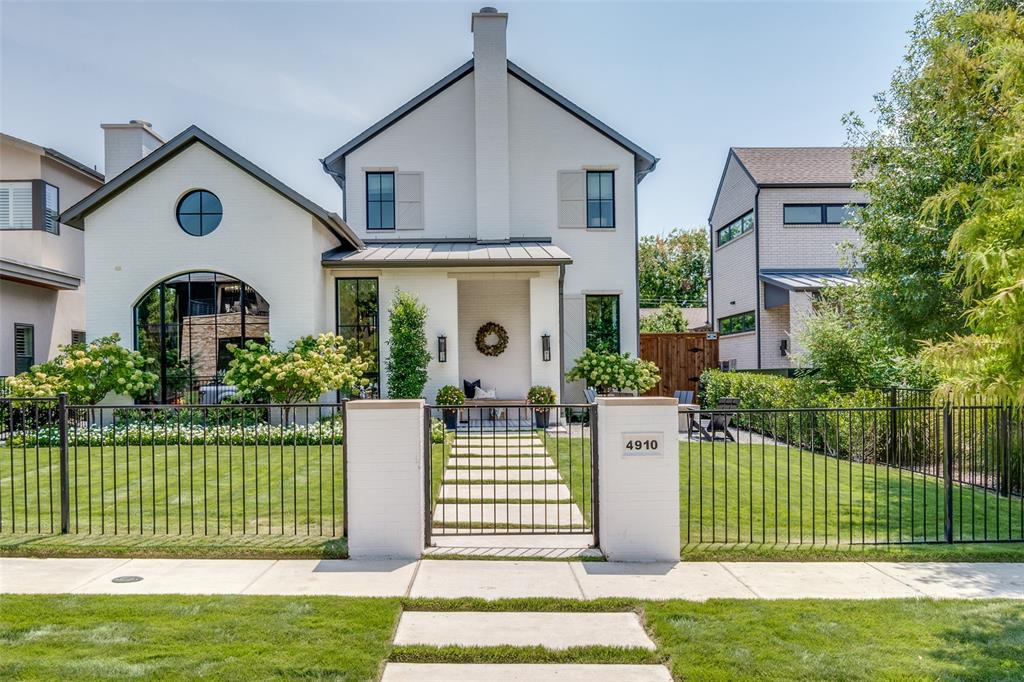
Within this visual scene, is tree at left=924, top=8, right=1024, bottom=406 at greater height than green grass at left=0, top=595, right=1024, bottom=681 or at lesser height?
greater

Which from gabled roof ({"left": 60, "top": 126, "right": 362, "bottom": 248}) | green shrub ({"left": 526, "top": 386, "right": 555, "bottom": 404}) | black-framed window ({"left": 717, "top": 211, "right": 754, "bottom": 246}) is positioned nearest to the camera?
gabled roof ({"left": 60, "top": 126, "right": 362, "bottom": 248})

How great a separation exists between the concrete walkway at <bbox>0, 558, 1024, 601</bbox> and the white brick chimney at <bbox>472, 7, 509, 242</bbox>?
1375 centimetres

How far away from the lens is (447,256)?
16.2 metres

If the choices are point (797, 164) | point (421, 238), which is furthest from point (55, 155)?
point (797, 164)

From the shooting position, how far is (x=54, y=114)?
18.7m

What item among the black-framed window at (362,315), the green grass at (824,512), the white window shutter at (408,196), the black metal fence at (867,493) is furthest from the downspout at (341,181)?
the green grass at (824,512)

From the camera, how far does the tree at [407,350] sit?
1572cm

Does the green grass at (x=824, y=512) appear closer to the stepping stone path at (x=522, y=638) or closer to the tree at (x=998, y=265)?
the tree at (x=998, y=265)

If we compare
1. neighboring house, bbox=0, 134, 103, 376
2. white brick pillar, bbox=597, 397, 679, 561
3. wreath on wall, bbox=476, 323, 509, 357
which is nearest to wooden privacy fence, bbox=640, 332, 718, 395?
wreath on wall, bbox=476, 323, 509, 357

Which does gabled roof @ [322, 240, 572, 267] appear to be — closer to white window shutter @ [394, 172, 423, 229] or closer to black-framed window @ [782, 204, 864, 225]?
white window shutter @ [394, 172, 423, 229]

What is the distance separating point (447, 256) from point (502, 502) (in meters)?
8.94

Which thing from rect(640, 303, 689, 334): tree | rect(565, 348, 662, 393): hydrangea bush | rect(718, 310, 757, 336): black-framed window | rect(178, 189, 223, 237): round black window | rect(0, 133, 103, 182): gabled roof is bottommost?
rect(565, 348, 662, 393): hydrangea bush

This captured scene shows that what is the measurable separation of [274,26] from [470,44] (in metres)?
7.82

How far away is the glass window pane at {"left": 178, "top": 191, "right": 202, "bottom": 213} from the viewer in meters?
15.3
